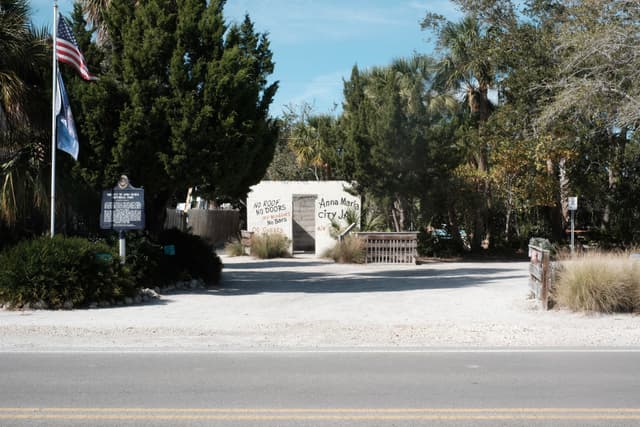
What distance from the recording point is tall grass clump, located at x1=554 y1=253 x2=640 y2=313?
12.2 m

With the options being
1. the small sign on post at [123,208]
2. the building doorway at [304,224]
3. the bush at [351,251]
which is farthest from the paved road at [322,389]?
the building doorway at [304,224]

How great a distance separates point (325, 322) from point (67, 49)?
24.9 feet

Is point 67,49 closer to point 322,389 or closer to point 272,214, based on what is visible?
point 322,389

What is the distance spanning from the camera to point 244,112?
1545cm

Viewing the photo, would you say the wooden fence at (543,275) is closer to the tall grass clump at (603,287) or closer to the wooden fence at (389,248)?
the tall grass clump at (603,287)

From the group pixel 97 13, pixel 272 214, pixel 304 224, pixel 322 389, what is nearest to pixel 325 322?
pixel 322 389

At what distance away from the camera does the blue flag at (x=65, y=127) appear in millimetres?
14055

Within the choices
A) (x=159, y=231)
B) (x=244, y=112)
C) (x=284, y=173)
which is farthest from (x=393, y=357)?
(x=284, y=173)

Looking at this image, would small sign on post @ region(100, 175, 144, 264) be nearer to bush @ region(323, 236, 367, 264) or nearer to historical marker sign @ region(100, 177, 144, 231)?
Result: historical marker sign @ region(100, 177, 144, 231)

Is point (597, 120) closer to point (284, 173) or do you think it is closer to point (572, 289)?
point (572, 289)

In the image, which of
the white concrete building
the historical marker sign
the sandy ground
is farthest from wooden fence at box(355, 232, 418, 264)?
the historical marker sign

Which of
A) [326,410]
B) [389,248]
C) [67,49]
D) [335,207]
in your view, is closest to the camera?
[326,410]

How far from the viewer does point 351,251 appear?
2439cm

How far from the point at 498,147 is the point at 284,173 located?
17.6 meters
